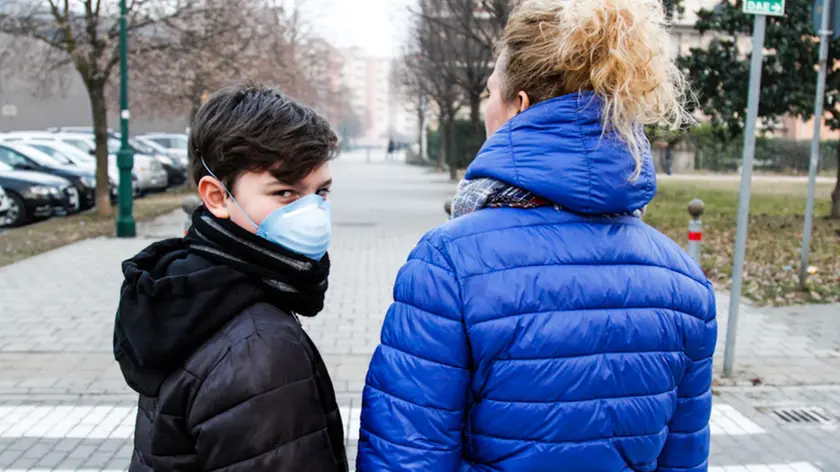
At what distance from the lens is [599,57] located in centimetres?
159

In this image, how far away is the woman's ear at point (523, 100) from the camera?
5.48 ft

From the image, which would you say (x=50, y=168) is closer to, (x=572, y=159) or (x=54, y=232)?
(x=54, y=232)

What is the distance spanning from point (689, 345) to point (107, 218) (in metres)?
16.4

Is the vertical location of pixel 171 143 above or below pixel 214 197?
below

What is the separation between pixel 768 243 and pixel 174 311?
12284mm

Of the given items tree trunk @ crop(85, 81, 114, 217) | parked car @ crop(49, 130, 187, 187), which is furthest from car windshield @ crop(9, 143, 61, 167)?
parked car @ crop(49, 130, 187, 187)

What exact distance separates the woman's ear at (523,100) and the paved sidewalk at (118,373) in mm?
3312

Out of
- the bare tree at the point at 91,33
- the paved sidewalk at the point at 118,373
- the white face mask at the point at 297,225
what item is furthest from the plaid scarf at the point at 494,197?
the bare tree at the point at 91,33

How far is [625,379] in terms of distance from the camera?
5.32 ft

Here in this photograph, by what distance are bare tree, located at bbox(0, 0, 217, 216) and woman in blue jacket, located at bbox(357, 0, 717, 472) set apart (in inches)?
576

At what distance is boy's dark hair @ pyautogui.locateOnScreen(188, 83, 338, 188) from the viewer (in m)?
1.67

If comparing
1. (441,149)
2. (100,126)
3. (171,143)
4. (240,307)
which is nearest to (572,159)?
(240,307)

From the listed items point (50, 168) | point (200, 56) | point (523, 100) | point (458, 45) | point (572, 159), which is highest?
point (458, 45)

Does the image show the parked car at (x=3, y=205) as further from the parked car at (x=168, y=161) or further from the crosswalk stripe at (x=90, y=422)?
the crosswalk stripe at (x=90, y=422)
